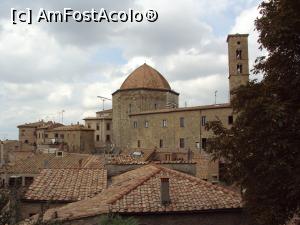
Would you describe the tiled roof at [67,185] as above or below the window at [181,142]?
below

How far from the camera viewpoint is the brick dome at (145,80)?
64250mm

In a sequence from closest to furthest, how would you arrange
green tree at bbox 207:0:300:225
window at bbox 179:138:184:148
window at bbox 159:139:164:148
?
1. green tree at bbox 207:0:300:225
2. window at bbox 179:138:184:148
3. window at bbox 159:139:164:148

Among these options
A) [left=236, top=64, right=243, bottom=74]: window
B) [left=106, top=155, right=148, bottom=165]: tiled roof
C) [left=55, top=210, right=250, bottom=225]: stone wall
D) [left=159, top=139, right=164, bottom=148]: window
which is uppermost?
[left=236, top=64, right=243, bottom=74]: window

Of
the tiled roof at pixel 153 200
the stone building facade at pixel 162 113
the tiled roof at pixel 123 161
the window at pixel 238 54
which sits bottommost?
the tiled roof at pixel 153 200

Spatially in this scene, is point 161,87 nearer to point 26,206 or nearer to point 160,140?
point 160,140

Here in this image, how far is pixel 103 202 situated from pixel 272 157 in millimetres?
6182

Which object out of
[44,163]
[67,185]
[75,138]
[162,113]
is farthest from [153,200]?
[75,138]

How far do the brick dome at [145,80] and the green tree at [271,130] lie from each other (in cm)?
5306

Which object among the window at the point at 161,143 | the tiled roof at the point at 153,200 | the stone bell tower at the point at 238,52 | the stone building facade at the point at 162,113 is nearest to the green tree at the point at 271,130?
the tiled roof at the point at 153,200

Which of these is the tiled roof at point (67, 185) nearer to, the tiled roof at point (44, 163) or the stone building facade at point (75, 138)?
the tiled roof at point (44, 163)

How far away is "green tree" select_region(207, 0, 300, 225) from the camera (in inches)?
368

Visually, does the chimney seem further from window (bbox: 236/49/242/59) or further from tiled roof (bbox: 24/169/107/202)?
window (bbox: 236/49/242/59)

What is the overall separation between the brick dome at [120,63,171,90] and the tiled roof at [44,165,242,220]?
48766 millimetres

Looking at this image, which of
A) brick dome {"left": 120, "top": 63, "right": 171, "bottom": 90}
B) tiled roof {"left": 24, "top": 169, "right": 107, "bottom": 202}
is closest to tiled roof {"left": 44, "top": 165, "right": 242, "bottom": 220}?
tiled roof {"left": 24, "top": 169, "right": 107, "bottom": 202}
